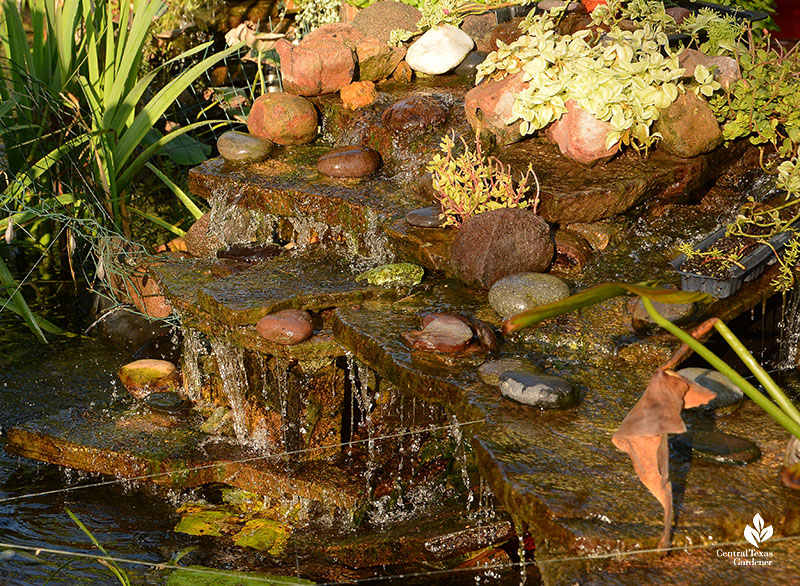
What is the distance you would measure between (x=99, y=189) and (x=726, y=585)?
15.8ft

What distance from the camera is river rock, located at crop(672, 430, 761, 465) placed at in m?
2.98

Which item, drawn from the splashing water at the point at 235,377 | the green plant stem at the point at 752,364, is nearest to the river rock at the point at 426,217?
the splashing water at the point at 235,377

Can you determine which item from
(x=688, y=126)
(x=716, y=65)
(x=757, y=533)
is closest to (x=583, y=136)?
(x=688, y=126)

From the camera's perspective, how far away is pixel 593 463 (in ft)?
9.70

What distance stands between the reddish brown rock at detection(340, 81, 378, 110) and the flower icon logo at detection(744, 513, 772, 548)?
4166mm

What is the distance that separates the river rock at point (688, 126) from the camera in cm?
476

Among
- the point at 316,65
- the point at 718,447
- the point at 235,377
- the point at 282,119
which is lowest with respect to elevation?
the point at 235,377

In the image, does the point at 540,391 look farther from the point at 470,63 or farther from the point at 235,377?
the point at 470,63

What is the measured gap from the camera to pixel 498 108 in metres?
5.10

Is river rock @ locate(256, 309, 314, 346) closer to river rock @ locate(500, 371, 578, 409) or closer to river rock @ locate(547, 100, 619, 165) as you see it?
river rock @ locate(500, 371, 578, 409)

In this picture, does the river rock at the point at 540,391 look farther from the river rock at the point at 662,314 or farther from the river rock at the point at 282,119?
the river rock at the point at 282,119

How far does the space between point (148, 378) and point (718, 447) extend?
3407 millimetres

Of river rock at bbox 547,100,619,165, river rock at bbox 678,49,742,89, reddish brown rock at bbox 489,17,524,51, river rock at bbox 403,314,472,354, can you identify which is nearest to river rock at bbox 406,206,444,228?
river rock at bbox 547,100,619,165

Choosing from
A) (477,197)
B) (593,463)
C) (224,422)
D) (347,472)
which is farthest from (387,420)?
(593,463)
